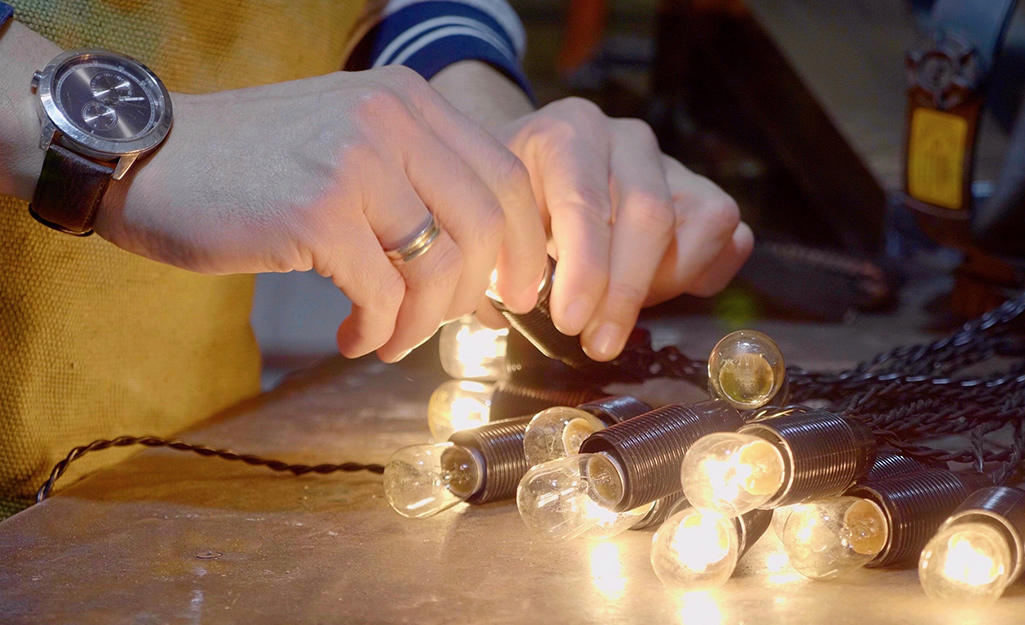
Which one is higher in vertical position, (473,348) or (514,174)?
(514,174)

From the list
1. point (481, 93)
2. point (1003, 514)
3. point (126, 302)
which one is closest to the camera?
point (1003, 514)

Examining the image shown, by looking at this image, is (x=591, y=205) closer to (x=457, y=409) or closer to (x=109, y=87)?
(x=457, y=409)

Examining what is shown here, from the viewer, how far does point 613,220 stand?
2.66 ft

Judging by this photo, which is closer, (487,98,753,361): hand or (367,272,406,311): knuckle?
(367,272,406,311): knuckle

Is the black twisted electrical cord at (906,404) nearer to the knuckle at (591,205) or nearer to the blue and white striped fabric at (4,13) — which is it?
the knuckle at (591,205)

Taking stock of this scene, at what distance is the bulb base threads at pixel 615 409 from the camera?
2.10ft

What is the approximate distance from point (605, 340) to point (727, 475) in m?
0.25

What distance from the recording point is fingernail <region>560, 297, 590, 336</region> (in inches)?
29.2

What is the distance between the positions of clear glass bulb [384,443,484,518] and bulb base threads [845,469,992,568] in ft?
0.80

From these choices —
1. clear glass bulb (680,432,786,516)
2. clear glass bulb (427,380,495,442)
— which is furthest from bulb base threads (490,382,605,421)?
clear glass bulb (680,432,786,516)

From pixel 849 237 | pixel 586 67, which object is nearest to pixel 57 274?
pixel 849 237

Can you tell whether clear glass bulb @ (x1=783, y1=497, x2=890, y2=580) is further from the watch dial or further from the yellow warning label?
the yellow warning label

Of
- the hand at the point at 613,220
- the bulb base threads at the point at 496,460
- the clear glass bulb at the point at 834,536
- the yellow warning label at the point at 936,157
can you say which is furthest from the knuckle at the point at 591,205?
the yellow warning label at the point at 936,157

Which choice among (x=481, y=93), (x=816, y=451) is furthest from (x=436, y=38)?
(x=816, y=451)
